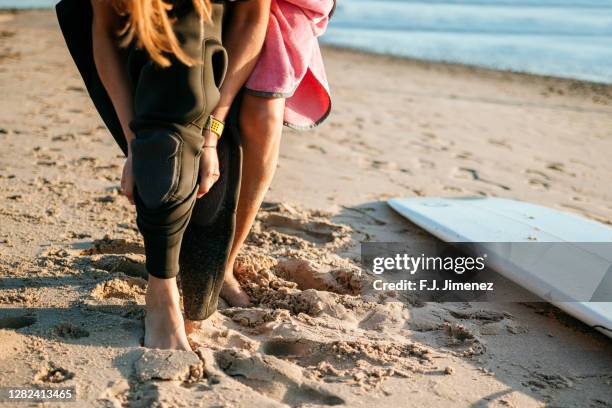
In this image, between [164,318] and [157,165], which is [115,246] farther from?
[157,165]

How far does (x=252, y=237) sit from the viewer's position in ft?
9.53

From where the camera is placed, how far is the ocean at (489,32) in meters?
10.8

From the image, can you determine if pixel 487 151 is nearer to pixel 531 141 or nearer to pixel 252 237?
pixel 531 141

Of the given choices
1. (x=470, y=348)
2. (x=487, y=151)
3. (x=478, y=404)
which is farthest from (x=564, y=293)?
(x=487, y=151)

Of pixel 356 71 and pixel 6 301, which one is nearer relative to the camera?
pixel 6 301

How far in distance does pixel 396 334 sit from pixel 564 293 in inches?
26.1

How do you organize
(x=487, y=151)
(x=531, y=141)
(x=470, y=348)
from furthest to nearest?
(x=531, y=141) → (x=487, y=151) → (x=470, y=348)

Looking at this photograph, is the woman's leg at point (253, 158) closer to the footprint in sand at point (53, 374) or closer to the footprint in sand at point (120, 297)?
the footprint in sand at point (120, 297)

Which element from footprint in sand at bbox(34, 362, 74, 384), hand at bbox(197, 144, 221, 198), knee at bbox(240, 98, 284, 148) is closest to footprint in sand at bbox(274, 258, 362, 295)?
knee at bbox(240, 98, 284, 148)

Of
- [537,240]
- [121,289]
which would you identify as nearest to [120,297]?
[121,289]

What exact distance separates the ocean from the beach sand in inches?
228

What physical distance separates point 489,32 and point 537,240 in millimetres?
12289

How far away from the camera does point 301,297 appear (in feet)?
7.63

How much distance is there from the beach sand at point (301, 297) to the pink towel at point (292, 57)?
635mm
